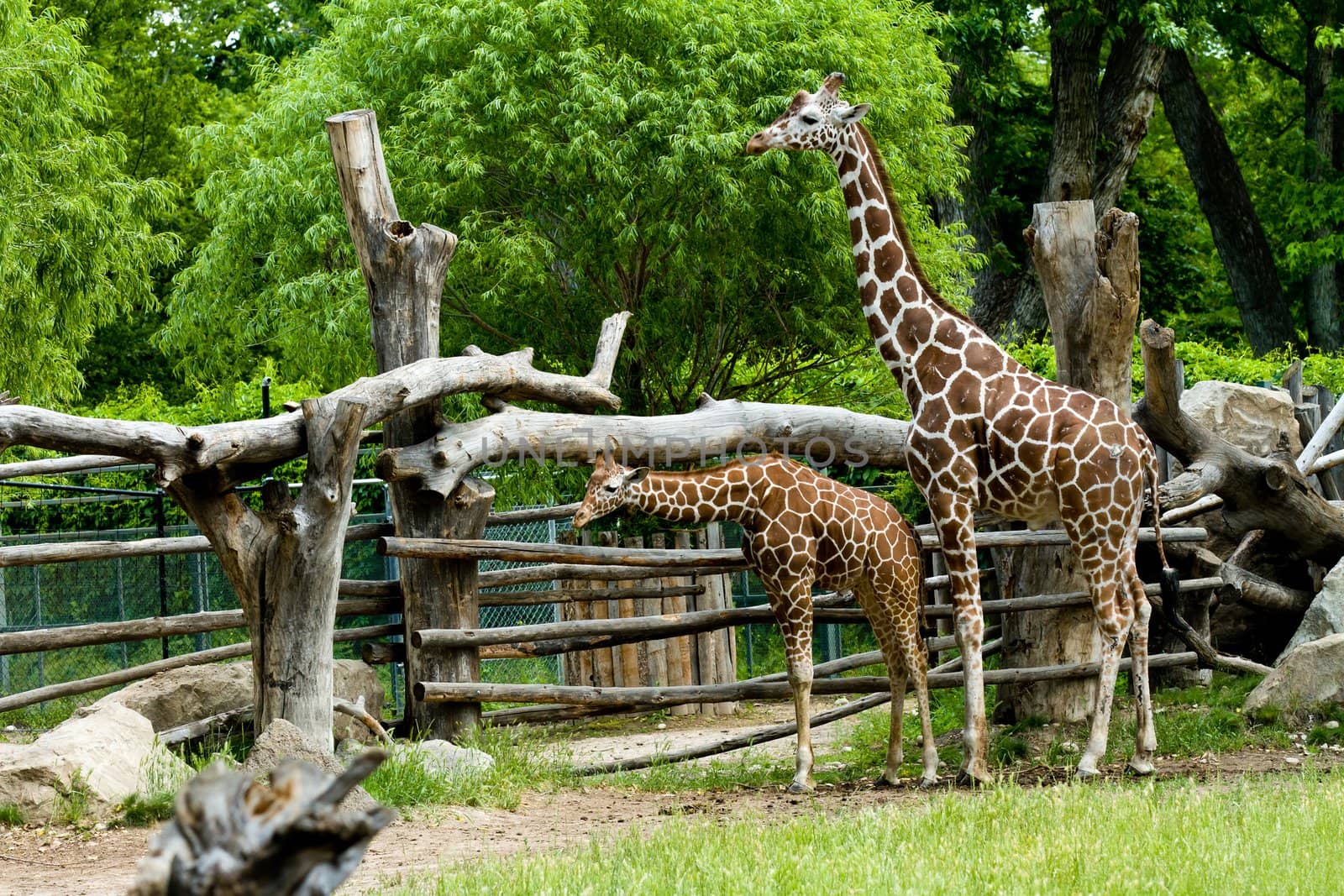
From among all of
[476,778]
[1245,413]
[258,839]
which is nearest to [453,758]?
[476,778]

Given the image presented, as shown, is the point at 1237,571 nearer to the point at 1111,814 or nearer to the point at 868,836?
the point at 1111,814

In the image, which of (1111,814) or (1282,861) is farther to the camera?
(1111,814)

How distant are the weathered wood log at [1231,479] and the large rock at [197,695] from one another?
5.15m

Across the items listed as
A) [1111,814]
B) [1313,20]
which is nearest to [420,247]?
[1111,814]

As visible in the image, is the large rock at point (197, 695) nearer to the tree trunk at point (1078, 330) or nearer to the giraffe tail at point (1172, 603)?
the tree trunk at point (1078, 330)

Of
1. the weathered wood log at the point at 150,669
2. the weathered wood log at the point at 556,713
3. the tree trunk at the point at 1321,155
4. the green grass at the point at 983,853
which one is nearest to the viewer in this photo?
the green grass at the point at 983,853

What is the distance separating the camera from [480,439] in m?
7.47

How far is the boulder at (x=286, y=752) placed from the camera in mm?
6105

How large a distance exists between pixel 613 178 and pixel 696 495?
505 cm

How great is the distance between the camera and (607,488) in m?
6.78

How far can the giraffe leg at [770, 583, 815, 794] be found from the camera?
7031 millimetres

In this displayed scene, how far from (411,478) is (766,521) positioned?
2059mm

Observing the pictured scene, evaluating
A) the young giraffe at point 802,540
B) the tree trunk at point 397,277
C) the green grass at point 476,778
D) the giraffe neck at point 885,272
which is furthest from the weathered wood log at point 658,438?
the green grass at point 476,778

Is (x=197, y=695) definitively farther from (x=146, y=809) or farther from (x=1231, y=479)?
(x=1231, y=479)
